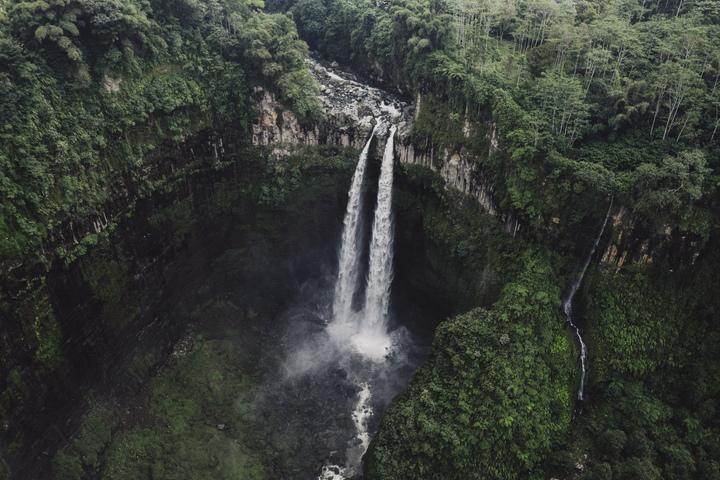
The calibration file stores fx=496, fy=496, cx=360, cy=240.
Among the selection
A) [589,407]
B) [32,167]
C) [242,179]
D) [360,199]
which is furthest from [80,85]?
[589,407]

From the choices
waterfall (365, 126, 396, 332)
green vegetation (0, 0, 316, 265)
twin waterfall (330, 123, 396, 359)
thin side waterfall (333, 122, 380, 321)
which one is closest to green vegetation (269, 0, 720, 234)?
waterfall (365, 126, 396, 332)

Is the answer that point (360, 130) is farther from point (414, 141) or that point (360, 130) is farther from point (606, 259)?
point (606, 259)

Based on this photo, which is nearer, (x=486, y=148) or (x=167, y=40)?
(x=486, y=148)

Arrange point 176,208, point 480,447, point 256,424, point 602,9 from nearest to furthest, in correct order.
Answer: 1. point 480,447
2. point 256,424
3. point 176,208
4. point 602,9

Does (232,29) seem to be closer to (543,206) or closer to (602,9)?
(543,206)

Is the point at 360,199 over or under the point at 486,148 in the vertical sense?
under

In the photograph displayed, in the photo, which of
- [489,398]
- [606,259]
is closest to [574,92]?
[606,259]

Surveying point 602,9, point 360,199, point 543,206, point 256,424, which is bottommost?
point 256,424

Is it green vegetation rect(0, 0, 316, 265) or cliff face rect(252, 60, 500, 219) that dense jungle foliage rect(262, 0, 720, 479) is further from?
green vegetation rect(0, 0, 316, 265)
